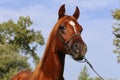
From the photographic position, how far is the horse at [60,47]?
9688mm

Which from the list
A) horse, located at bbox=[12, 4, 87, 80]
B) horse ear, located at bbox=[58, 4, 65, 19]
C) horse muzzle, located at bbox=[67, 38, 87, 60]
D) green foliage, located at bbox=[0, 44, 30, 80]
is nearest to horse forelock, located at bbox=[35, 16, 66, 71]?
horse, located at bbox=[12, 4, 87, 80]

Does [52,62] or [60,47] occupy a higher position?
[60,47]

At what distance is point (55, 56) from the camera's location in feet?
33.2

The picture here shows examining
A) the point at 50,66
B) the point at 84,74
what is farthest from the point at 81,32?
the point at 84,74

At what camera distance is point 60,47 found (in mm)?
10016

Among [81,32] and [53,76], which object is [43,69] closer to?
[53,76]

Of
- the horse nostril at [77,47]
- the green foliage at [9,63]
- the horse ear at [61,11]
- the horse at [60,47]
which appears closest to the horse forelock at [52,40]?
the horse at [60,47]

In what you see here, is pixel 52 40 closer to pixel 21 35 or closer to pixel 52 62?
pixel 52 62

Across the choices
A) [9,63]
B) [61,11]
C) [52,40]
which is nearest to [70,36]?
[52,40]

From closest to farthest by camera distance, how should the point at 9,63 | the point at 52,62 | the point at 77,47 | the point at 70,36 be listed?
the point at 77,47
the point at 70,36
the point at 52,62
the point at 9,63

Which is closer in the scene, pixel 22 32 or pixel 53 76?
pixel 53 76

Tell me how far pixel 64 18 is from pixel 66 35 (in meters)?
0.42

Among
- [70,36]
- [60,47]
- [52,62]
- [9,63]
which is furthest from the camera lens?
[9,63]

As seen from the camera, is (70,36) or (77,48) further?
(70,36)
